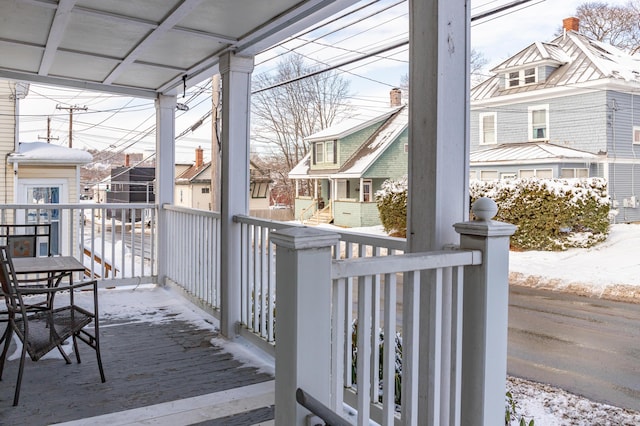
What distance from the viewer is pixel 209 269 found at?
4.51 m

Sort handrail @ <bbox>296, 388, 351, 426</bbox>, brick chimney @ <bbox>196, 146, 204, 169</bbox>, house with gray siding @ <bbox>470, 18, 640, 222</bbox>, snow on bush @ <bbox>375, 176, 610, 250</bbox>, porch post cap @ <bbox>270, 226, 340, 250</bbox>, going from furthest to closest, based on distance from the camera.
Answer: brick chimney @ <bbox>196, 146, 204, 169</bbox> < snow on bush @ <bbox>375, 176, 610, 250</bbox> < house with gray siding @ <bbox>470, 18, 640, 222</bbox> < porch post cap @ <bbox>270, 226, 340, 250</bbox> < handrail @ <bbox>296, 388, 351, 426</bbox>

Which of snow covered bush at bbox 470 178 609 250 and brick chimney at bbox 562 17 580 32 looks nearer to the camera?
brick chimney at bbox 562 17 580 32

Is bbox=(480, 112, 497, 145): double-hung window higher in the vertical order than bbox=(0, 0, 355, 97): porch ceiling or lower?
lower

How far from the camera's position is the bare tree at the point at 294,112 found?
880cm

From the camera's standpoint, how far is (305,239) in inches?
48.8

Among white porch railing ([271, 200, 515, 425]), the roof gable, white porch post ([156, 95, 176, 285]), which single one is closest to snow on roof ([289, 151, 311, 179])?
white porch post ([156, 95, 176, 285])

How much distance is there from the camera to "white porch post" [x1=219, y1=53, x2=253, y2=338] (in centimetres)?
384

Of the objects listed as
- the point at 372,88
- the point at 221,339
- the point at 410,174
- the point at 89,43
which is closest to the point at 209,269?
the point at 221,339

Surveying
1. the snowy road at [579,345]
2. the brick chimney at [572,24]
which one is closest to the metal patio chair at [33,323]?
the snowy road at [579,345]

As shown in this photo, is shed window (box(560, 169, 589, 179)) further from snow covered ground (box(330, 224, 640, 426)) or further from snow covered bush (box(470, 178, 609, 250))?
snow covered ground (box(330, 224, 640, 426))

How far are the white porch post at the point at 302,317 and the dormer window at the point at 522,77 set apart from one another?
5.20 metres

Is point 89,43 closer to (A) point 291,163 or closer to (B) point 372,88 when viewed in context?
(A) point 291,163

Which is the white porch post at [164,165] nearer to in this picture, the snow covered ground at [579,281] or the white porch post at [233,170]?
the white porch post at [233,170]

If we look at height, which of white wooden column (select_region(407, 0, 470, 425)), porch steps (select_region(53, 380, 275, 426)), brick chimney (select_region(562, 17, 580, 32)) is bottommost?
porch steps (select_region(53, 380, 275, 426))
